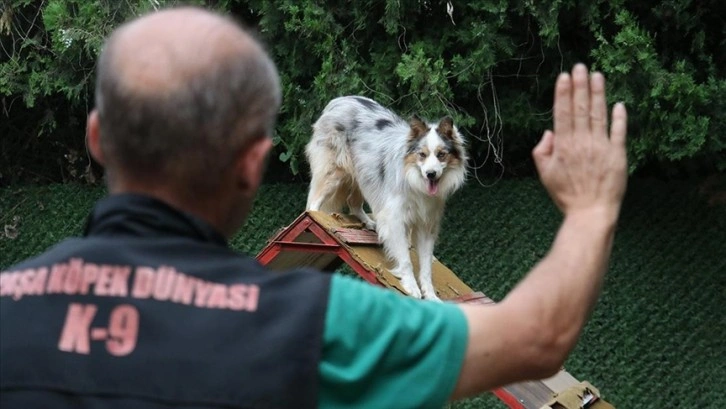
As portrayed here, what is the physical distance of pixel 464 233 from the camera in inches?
346

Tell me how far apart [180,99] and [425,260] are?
18.4 ft

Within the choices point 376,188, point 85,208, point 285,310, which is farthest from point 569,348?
point 85,208

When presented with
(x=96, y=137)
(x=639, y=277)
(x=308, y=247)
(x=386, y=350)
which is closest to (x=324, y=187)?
(x=308, y=247)

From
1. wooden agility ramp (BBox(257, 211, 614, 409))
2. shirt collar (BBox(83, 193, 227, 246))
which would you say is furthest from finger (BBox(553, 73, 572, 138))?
wooden agility ramp (BBox(257, 211, 614, 409))

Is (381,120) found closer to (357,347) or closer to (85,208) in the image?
(85,208)

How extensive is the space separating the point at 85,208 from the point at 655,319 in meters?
5.44

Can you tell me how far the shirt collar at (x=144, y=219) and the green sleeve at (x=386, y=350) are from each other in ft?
0.65

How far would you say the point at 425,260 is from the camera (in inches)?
265

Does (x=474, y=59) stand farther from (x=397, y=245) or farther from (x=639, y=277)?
(x=639, y=277)

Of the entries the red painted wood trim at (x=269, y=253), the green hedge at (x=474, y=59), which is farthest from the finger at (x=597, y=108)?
the green hedge at (x=474, y=59)

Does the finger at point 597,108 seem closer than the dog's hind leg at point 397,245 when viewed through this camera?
Yes

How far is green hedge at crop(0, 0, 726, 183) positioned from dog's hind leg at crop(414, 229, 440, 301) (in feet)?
4.28

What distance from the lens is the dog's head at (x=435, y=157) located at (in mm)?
6617

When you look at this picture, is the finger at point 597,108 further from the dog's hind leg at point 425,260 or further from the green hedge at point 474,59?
the green hedge at point 474,59
